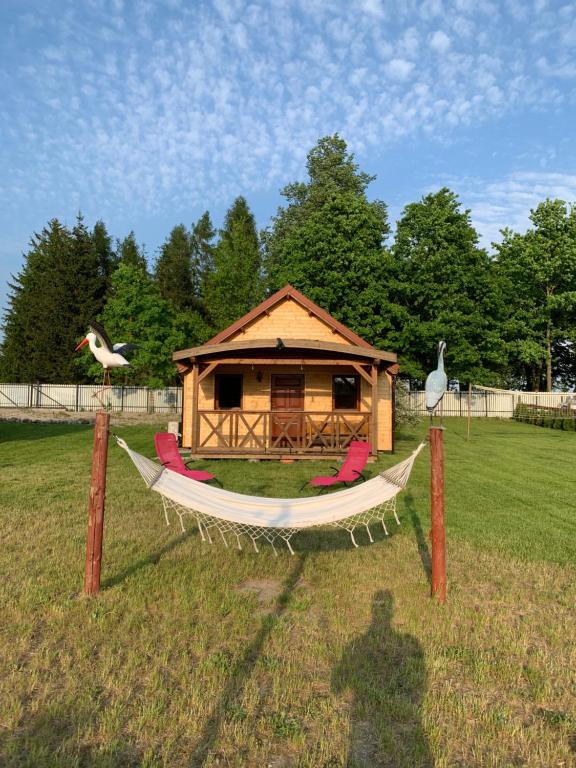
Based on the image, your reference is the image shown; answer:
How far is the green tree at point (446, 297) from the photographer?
26062 millimetres

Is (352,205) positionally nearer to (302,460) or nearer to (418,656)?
(302,460)

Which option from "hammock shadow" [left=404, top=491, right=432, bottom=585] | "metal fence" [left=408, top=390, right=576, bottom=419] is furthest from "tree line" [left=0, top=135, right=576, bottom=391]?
"hammock shadow" [left=404, top=491, right=432, bottom=585]

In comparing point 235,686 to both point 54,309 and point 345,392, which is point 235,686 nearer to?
point 345,392

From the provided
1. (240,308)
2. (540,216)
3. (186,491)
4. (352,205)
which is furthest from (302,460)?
(540,216)

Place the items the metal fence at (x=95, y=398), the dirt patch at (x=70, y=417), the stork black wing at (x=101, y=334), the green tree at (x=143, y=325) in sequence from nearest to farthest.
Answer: the stork black wing at (x=101, y=334)
the dirt patch at (x=70, y=417)
the green tree at (x=143, y=325)
the metal fence at (x=95, y=398)

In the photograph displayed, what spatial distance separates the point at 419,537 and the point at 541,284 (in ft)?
101

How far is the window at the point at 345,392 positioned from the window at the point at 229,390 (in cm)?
287

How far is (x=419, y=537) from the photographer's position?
578 cm

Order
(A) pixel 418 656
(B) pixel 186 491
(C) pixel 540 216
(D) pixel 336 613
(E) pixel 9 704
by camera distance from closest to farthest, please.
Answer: (E) pixel 9 704 → (A) pixel 418 656 → (D) pixel 336 613 → (B) pixel 186 491 → (C) pixel 540 216

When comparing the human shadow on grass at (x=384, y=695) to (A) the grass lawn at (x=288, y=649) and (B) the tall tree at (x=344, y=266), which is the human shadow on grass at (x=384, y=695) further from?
(B) the tall tree at (x=344, y=266)

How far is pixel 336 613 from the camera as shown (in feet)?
12.4

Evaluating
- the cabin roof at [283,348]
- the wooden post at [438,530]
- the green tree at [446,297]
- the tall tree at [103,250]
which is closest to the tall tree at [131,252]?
the tall tree at [103,250]

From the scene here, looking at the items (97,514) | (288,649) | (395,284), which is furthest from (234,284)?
(288,649)

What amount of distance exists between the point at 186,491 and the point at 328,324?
10.2 metres
